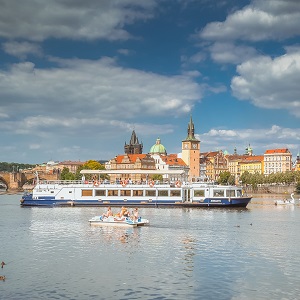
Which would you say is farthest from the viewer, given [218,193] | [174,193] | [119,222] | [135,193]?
[135,193]

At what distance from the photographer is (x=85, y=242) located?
44312 mm

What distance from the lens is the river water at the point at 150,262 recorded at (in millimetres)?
28031

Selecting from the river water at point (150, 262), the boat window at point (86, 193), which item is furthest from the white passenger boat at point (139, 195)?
the river water at point (150, 262)

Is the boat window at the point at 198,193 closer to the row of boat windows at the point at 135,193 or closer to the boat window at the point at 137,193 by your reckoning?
the row of boat windows at the point at 135,193

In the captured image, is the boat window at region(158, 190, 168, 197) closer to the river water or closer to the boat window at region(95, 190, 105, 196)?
the boat window at region(95, 190, 105, 196)

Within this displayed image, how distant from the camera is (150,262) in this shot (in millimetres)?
35250

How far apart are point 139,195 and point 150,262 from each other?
187 feet

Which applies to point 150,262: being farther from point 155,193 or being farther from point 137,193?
point 137,193

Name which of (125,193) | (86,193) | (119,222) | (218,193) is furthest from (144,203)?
(119,222)

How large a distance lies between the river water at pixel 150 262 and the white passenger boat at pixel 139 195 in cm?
3246

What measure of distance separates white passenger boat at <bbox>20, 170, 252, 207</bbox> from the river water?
32462mm

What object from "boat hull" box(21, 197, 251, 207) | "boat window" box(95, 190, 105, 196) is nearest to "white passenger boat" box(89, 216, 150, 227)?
"boat hull" box(21, 197, 251, 207)

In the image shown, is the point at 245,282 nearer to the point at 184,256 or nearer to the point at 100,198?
the point at 184,256

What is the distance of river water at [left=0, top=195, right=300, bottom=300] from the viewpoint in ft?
92.0
